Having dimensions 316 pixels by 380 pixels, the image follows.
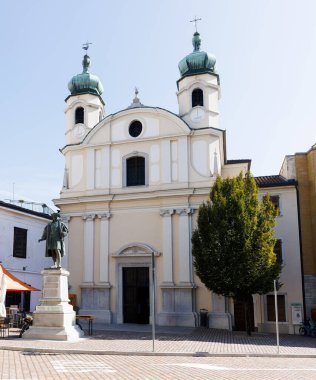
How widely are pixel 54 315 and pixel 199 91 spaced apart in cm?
1699

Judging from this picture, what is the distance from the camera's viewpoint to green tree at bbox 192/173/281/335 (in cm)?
2122

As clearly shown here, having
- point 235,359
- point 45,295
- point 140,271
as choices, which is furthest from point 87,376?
point 140,271

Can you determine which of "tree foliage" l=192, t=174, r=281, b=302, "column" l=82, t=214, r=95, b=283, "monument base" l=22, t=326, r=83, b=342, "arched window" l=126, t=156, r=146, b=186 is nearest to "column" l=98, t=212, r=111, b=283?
"column" l=82, t=214, r=95, b=283

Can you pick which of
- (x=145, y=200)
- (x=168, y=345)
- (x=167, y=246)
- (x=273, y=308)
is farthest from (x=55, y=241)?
(x=273, y=308)

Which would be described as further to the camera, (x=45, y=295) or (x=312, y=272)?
(x=312, y=272)

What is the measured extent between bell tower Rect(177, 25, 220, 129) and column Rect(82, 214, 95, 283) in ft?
28.0

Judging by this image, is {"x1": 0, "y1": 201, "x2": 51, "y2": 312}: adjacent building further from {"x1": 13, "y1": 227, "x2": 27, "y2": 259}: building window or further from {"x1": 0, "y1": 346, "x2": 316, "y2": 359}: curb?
{"x1": 0, "y1": 346, "x2": 316, "y2": 359}: curb

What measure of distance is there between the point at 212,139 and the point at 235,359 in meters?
15.7

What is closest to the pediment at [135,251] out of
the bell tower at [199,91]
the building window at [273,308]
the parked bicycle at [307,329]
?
the building window at [273,308]

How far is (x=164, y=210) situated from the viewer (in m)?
26.3

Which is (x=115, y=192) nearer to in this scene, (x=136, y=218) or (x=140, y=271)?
(x=136, y=218)

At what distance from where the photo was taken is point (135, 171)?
28.1 metres

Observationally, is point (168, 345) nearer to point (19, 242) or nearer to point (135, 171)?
point (135, 171)

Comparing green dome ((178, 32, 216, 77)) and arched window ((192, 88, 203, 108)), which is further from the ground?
green dome ((178, 32, 216, 77))
